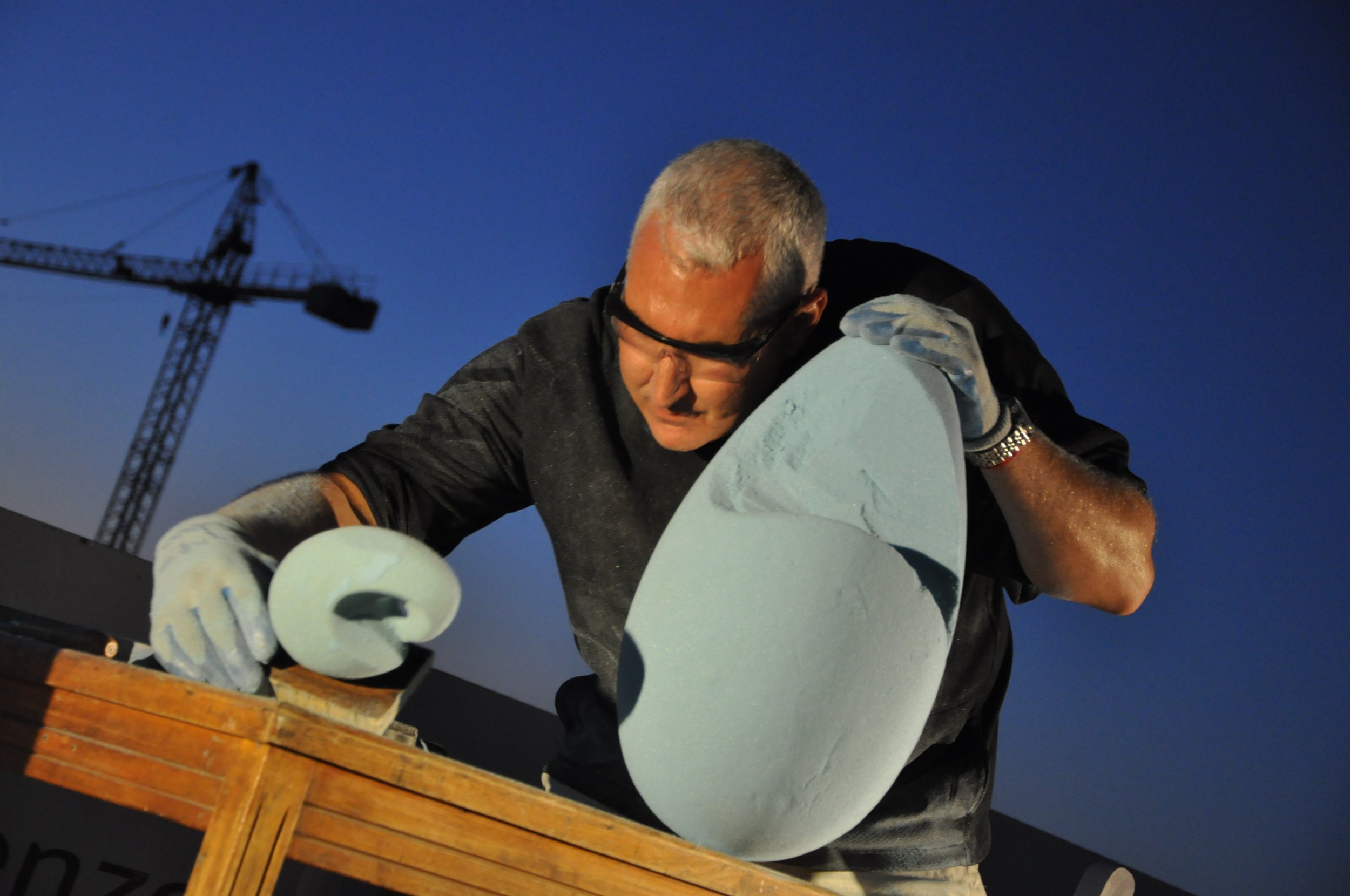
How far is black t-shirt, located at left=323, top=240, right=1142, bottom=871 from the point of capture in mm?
1389

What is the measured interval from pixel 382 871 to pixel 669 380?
74 centimetres

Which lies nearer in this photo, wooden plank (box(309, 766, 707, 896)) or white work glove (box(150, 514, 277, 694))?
wooden plank (box(309, 766, 707, 896))

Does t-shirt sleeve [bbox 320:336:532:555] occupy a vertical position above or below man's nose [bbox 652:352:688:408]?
below

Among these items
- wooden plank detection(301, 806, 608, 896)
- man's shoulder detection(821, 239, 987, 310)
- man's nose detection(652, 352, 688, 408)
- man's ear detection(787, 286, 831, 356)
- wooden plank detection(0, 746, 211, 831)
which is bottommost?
wooden plank detection(0, 746, 211, 831)

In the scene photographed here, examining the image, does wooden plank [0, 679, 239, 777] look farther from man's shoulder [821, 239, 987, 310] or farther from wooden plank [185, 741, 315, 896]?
man's shoulder [821, 239, 987, 310]

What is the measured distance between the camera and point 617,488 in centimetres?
153

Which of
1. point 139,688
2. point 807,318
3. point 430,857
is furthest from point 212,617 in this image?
point 807,318

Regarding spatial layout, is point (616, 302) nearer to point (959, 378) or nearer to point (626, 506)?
point (626, 506)

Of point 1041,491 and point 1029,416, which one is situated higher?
point 1029,416

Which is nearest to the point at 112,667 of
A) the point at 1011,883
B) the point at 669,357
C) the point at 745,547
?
the point at 745,547

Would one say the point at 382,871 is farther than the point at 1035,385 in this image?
No

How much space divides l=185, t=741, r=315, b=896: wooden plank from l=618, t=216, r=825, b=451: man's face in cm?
72

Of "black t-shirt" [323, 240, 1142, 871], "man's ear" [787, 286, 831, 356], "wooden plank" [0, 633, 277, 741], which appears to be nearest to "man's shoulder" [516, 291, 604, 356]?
"black t-shirt" [323, 240, 1142, 871]

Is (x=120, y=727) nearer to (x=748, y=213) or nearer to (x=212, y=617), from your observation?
(x=212, y=617)
